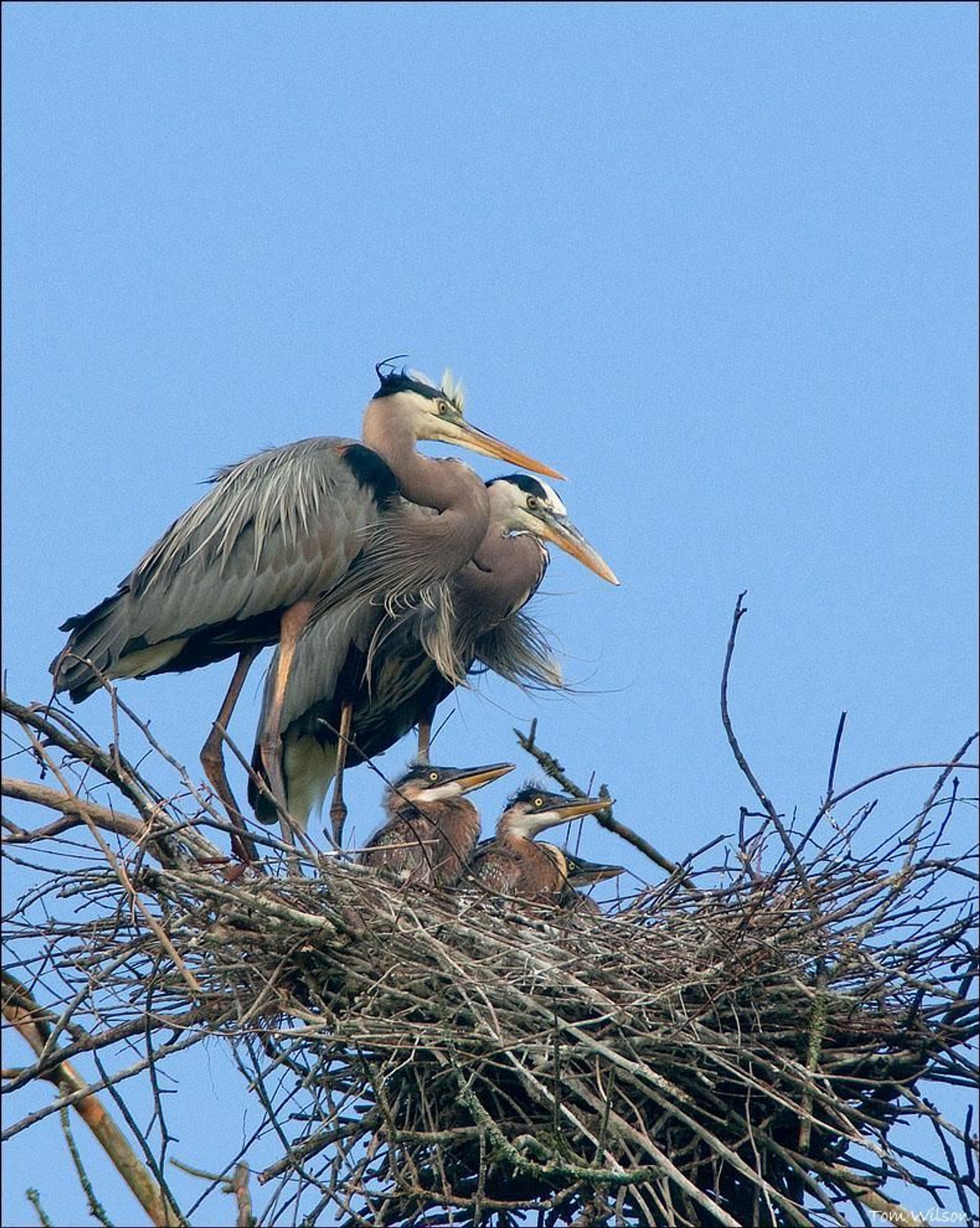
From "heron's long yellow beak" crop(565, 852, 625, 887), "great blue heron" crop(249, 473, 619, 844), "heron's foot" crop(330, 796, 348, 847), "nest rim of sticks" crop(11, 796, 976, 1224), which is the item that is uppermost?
"great blue heron" crop(249, 473, 619, 844)

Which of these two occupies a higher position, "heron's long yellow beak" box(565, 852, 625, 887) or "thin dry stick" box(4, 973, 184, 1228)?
"heron's long yellow beak" box(565, 852, 625, 887)

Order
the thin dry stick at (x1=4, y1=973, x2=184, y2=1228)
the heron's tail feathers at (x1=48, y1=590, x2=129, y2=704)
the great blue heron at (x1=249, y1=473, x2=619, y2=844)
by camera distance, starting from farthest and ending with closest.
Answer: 1. the great blue heron at (x1=249, y1=473, x2=619, y2=844)
2. the heron's tail feathers at (x1=48, y1=590, x2=129, y2=704)
3. the thin dry stick at (x1=4, y1=973, x2=184, y2=1228)

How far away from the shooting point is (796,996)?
457 centimetres

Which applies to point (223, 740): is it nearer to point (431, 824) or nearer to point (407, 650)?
point (407, 650)

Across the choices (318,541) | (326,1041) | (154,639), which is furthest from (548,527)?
(326,1041)

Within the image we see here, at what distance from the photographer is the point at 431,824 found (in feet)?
18.5

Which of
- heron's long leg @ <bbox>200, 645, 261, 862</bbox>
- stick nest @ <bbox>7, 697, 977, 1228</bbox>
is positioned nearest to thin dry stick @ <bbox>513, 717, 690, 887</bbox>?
stick nest @ <bbox>7, 697, 977, 1228</bbox>

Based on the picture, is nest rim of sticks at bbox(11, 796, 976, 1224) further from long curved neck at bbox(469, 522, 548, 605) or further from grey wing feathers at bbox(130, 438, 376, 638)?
long curved neck at bbox(469, 522, 548, 605)

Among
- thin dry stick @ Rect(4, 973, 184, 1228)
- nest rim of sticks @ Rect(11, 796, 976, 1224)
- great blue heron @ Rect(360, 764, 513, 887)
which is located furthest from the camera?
great blue heron @ Rect(360, 764, 513, 887)

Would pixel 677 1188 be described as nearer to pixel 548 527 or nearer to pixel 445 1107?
pixel 445 1107

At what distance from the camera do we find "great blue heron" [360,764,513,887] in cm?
569

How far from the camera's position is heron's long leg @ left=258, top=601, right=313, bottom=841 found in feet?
23.5

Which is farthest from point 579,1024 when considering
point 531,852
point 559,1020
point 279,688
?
point 279,688

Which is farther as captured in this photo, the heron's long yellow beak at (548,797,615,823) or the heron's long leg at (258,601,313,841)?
the heron's long leg at (258,601,313,841)
